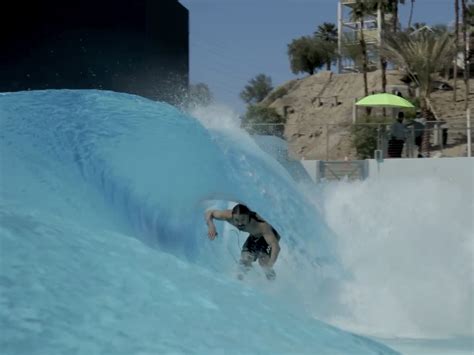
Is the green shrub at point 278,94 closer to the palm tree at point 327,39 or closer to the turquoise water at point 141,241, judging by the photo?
the palm tree at point 327,39

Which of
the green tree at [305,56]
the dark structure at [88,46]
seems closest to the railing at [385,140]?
the dark structure at [88,46]

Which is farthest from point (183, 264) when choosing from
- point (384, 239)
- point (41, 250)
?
point (384, 239)

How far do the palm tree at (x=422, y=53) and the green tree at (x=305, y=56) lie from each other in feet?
73.9

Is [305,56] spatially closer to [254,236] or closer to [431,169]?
[431,169]

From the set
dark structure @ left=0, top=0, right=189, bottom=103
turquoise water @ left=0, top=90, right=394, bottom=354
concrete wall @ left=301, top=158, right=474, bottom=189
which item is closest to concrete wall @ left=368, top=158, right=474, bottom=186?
concrete wall @ left=301, top=158, right=474, bottom=189

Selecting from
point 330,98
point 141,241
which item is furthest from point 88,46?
point 330,98

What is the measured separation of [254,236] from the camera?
7812mm

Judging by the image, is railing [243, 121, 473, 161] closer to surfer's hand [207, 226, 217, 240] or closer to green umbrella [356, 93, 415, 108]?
green umbrella [356, 93, 415, 108]

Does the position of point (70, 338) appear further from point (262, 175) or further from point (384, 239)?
point (384, 239)

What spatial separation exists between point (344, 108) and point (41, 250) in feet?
143

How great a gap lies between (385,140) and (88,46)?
7160 millimetres

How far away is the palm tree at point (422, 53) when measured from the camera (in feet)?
112

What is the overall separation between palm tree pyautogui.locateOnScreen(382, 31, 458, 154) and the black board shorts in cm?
2659

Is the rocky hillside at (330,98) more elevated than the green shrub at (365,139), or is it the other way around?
the rocky hillside at (330,98)
